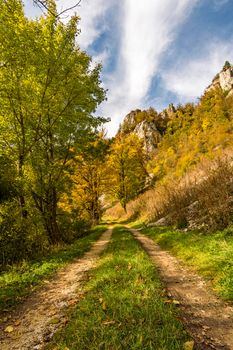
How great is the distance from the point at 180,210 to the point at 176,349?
13187mm

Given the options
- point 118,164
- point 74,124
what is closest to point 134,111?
point 118,164

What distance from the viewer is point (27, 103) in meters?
13.9

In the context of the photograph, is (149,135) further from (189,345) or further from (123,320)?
(189,345)

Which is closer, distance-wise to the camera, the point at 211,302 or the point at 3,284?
the point at 211,302

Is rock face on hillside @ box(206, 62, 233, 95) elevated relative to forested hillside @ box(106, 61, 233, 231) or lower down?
elevated

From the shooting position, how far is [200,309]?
5270 millimetres

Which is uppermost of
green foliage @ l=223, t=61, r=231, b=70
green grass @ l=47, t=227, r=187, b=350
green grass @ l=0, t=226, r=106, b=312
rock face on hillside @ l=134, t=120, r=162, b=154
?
green foliage @ l=223, t=61, r=231, b=70

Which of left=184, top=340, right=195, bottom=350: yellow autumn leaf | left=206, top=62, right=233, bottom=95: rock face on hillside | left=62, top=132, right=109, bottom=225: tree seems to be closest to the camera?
left=184, top=340, right=195, bottom=350: yellow autumn leaf

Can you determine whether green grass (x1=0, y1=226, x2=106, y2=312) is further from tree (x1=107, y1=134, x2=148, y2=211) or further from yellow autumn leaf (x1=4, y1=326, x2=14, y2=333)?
tree (x1=107, y1=134, x2=148, y2=211)

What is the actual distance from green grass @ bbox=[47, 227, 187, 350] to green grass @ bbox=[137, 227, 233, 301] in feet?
4.52

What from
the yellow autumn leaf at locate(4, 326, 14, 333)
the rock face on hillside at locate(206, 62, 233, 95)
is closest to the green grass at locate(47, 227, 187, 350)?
the yellow autumn leaf at locate(4, 326, 14, 333)

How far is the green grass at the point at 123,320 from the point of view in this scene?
12.9 feet

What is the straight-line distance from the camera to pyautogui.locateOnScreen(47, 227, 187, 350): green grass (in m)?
3.94

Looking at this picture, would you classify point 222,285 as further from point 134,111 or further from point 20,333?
point 134,111
